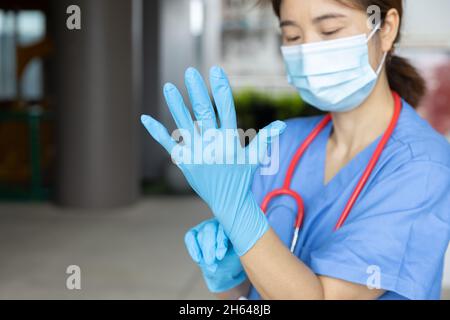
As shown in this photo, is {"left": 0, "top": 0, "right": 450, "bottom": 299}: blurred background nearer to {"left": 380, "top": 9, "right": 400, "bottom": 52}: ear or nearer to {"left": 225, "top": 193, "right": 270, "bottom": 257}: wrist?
{"left": 380, "top": 9, "right": 400, "bottom": 52}: ear

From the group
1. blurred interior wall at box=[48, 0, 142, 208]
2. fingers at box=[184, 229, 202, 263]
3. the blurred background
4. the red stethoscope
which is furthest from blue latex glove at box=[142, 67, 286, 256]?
blurred interior wall at box=[48, 0, 142, 208]

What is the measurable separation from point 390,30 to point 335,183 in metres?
0.32

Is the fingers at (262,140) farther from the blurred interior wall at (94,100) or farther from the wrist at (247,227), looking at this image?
the blurred interior wall at (94,100)

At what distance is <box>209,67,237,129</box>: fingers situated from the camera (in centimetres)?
90

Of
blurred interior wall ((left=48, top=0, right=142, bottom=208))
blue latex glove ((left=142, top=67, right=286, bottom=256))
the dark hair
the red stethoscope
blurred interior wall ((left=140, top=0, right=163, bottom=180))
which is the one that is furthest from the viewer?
blurred interior wall ((left=140, top=0, right=163, bottom=180))

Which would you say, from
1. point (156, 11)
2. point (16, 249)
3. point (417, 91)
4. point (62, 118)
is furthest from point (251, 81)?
point (417, 91)

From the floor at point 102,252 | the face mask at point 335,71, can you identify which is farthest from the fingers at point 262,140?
the floor at point 102,252

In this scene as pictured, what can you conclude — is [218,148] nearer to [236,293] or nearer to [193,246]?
[193,246]

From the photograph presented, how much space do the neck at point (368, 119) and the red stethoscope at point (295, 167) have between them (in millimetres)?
23

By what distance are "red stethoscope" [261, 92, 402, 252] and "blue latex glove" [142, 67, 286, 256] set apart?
27cm

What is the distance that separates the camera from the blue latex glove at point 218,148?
89 centimetres
